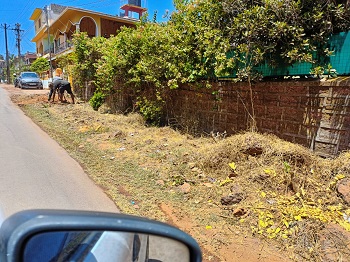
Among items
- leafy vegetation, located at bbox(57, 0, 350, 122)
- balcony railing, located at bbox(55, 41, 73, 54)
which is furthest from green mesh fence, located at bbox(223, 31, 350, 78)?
balcony railing, located at bbox(55, 41, 73, 54)

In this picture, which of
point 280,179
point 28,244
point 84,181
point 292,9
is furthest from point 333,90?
point 28,244

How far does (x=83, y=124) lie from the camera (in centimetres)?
899

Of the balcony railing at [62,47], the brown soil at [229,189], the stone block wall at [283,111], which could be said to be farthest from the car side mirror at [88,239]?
the balcony railing at [62,47]

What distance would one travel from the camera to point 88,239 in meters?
1.01

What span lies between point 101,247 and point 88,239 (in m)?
0.07

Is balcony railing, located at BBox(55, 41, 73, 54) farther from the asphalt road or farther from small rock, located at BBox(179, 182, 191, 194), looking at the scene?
small rock, located at BBox(179, 182, 191, 194)

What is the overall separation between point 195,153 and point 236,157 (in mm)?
984

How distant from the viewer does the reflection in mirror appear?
0.89 meters

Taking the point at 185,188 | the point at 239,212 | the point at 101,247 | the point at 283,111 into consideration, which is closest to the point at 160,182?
the point at 185,188

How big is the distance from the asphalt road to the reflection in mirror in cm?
261

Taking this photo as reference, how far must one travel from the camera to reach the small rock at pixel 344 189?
3.48m

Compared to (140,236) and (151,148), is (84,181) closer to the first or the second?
(151,148)

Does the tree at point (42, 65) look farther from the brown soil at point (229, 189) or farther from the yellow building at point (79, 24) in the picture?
the brown soil at point (229, 189)

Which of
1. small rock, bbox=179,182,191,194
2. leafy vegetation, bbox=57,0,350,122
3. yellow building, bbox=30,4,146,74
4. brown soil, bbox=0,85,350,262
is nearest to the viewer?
brown soil, bbox=0,85,350,262
